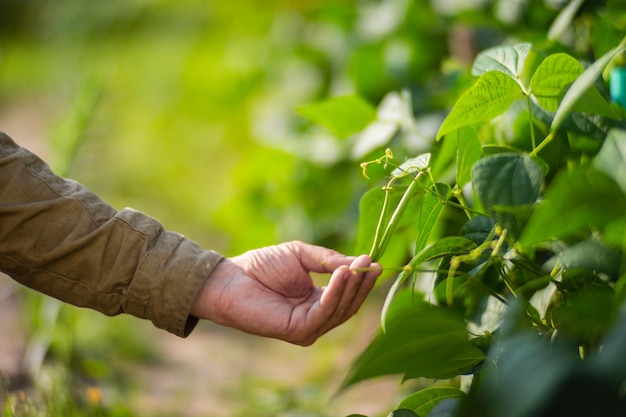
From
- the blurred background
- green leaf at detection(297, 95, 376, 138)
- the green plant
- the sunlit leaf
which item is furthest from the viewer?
the blurred background

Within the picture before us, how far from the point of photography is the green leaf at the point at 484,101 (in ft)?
2.85

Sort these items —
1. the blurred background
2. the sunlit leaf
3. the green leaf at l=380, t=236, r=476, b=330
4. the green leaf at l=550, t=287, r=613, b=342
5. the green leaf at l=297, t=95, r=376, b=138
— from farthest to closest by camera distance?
the blurred background, the green leaf at l=297, t=95, r=376, b=138, the sunlit leaf, the green leaf at l=380, t=236, r=476, b=330, the green leaf at l=550, t=287, r=613, b=342

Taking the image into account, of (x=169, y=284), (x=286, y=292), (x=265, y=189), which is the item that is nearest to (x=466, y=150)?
(x=286, y=292)

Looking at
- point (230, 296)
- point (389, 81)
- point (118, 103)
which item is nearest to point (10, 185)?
point (230, 296)

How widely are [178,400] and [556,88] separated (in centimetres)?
120

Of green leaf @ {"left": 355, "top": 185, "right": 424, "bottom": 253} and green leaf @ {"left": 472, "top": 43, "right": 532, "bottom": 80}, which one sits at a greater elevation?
green leaf @ {"left": 472, "top": 43, "right": 532, "bottom": 80}

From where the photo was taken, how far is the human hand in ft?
2.91

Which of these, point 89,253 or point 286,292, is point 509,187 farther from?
point 89,253

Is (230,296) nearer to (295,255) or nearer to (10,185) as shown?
(295,255)

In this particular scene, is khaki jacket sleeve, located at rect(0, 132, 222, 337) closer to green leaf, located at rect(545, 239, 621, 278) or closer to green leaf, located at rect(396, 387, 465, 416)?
green leaf, located at rect(396, 387, 465, 416)

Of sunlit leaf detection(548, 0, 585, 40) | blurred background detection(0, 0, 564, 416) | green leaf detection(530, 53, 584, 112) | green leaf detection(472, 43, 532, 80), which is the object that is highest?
sunlit leaf detection(548, 0, 585, 40)

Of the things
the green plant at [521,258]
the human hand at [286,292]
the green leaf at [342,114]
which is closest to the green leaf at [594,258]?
the green plant at [521,258]

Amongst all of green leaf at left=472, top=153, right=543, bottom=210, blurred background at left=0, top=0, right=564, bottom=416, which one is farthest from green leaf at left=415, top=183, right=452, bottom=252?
blurred background at left=0, top=0, right=564, bottom=416

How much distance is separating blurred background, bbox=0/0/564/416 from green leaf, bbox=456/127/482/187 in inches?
12.5
